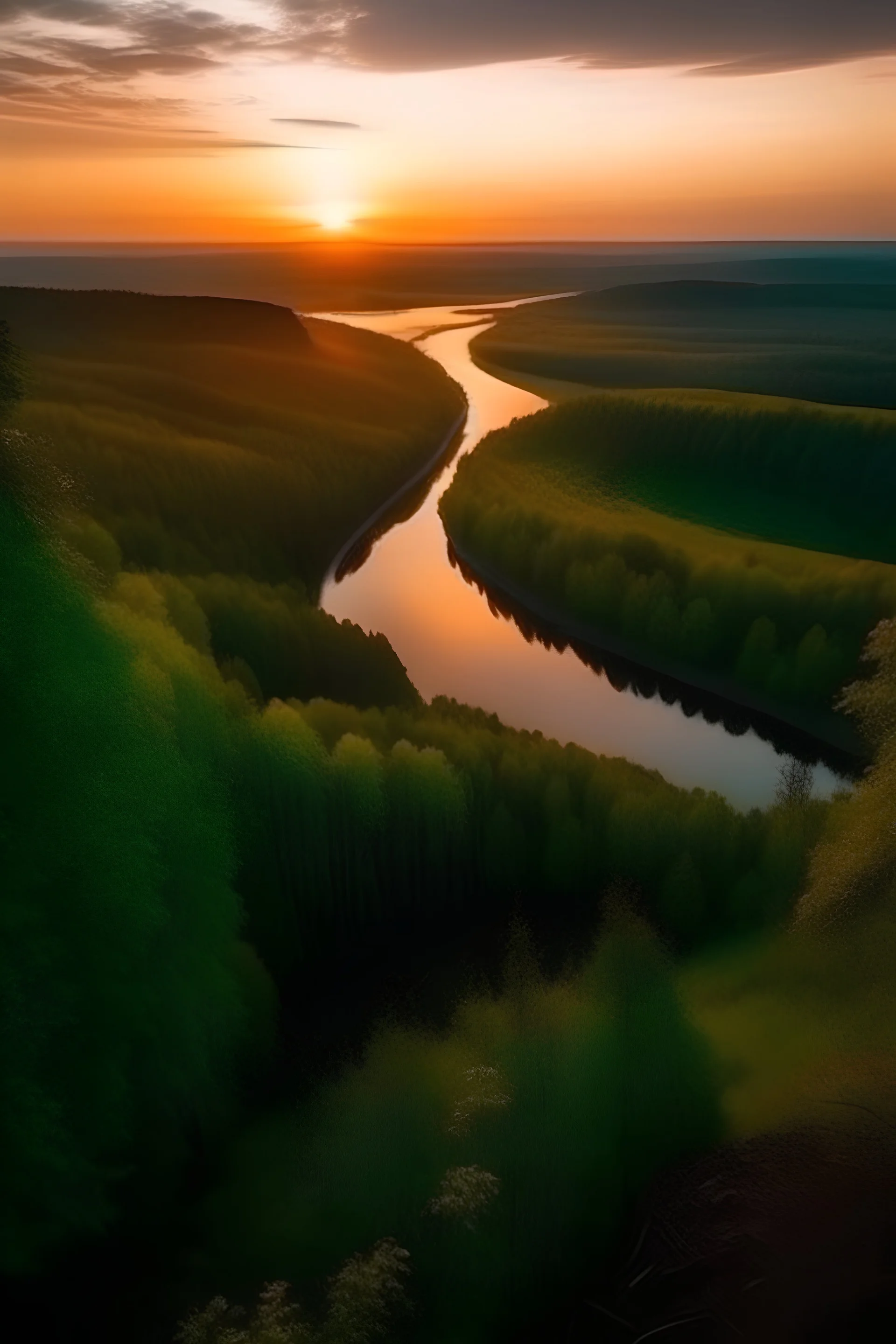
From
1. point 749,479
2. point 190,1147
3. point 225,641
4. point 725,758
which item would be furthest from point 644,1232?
point 749,479

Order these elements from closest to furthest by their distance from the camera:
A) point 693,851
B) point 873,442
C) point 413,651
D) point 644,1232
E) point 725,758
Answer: point 644,1232 < point 693,851 < point 725,758 < point 413,651 < point 873,442

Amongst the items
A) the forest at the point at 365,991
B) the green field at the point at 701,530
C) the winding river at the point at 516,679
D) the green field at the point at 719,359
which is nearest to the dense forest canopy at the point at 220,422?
the winding river at the point at 516,679

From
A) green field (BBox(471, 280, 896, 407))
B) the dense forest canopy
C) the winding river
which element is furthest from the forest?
green field (BBox(471, 280, 896, 407))

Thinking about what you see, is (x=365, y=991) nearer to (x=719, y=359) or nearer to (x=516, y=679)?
(x=516, y=679)

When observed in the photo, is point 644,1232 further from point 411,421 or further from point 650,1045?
point 411,421

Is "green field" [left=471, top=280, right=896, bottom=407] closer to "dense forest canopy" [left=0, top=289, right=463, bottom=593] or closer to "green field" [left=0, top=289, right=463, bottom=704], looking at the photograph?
"dense forest canopy" [left=0, top=289, right=463, bottom=593]

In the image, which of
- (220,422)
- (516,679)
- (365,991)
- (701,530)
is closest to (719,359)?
(220,422)
